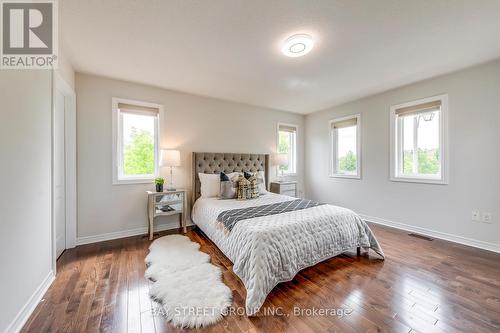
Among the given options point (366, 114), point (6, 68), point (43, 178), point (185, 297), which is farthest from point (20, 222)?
point (366, 114)

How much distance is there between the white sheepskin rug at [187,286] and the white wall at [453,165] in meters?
3.17

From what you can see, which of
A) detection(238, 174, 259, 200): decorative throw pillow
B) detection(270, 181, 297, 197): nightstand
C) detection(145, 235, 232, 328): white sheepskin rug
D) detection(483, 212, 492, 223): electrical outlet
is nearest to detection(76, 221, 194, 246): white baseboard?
detection(145, 235, 232, 328): white sheepskin rug

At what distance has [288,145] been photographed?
5.05 metres

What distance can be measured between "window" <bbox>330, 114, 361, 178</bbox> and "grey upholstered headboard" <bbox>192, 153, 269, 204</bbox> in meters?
1.55

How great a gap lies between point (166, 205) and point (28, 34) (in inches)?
92.3

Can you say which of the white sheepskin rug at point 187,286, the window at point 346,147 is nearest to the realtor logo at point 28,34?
the white sheepskin rug at point 187,286

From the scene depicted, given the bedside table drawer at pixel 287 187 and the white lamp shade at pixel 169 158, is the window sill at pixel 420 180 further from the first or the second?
the white lamp shade at pixel 169 158

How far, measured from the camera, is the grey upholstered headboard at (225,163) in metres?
3.52

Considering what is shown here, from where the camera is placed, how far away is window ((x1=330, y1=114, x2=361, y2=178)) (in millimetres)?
4039

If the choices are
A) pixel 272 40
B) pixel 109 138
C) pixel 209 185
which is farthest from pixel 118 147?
pixel 272 40

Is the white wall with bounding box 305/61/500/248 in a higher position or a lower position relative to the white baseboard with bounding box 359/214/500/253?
higher

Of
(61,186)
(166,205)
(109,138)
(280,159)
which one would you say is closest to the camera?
(61,186)

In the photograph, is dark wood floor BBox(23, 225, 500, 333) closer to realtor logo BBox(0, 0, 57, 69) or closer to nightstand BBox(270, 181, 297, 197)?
realtor logo BBox(0, 0, 57, 69)

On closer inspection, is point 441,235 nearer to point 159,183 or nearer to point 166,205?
point 166,205
